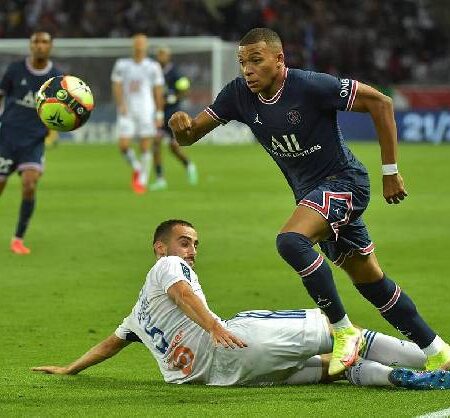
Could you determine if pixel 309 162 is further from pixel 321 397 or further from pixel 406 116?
pixel 406 116

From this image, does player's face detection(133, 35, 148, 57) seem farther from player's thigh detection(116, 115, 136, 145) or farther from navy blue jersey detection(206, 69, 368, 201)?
navy blue jersey detection(206, 69, 368, 201)

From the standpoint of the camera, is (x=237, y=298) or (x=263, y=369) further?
(x=237, y=298)

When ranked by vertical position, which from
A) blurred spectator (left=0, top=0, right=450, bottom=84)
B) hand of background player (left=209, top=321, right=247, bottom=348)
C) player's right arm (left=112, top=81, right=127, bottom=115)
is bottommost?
hand of background player (left=209, top=321, right=247, bottom=348)

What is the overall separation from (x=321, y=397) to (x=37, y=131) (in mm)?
8032

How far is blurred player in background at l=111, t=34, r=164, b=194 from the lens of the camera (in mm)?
23031

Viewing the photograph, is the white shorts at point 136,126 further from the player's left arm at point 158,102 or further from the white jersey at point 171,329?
the white jersey at point 171,329

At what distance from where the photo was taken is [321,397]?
7312 mm

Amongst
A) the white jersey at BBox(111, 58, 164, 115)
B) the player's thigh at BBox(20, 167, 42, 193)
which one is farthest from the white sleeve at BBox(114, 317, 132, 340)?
the white jersey at BBox(111, 58, 164, 115)

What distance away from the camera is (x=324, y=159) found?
795cm

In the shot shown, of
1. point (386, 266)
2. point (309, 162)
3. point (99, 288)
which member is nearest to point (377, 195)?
point (386, 266)

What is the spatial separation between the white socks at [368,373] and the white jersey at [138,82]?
1615 cm

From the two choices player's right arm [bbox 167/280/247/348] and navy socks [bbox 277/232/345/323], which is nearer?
player's right arm [bbox 167/280/247/348]

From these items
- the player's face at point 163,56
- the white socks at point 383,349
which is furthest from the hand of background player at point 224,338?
the player's face at point 163,56

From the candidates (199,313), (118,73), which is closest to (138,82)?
(118,73)
